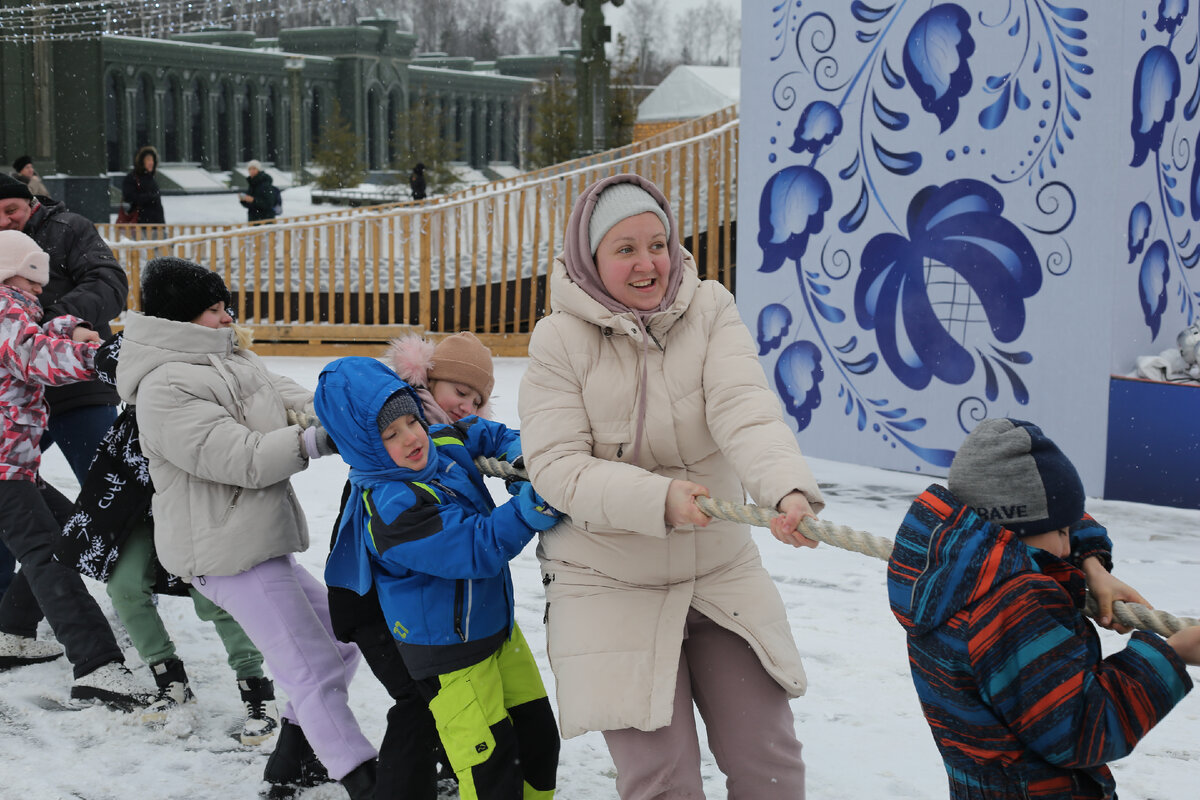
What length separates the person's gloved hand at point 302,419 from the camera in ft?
10.4

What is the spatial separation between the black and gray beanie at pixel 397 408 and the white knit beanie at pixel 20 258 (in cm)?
191

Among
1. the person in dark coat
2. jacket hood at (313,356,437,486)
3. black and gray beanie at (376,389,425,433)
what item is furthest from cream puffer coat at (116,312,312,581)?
the person in dark coat

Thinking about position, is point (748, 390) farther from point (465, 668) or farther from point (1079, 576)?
point (465, 668)

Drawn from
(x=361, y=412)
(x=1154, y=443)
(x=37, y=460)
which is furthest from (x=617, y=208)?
(x=1154, y=443)

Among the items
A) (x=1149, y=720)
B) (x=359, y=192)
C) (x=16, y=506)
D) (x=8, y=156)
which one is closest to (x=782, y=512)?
(x=1149, y=720)

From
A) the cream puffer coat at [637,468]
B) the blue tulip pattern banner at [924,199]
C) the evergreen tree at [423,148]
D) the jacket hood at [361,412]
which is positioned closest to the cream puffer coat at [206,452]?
the jacket hood at [361,412]

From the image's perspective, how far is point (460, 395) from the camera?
2963mm

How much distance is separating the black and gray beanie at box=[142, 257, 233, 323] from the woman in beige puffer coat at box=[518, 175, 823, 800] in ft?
4.24

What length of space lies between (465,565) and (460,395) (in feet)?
1.99

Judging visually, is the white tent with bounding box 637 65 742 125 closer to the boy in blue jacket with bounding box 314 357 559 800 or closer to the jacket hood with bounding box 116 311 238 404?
the jacket hood with bounding box 116 311 238 404

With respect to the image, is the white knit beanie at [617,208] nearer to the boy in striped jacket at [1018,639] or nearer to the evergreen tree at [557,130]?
the boy in striped jacket at [1018,639]

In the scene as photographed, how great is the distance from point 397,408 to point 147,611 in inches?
62.2

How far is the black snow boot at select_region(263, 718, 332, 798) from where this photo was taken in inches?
124

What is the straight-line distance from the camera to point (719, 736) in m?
2.28
